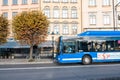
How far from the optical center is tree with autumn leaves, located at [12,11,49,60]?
101 ft

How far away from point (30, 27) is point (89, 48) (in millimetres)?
10067

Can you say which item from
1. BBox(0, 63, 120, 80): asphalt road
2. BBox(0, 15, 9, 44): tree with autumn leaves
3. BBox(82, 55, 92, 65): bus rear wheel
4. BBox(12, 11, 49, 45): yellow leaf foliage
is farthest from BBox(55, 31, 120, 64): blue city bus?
BBox(0, 15, 9, 44): tree with autumn leaves

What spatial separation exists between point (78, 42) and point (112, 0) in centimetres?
2624

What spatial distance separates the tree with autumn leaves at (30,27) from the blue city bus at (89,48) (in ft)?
26.7

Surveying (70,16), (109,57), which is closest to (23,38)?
(109,57)

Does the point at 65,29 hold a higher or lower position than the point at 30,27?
higher

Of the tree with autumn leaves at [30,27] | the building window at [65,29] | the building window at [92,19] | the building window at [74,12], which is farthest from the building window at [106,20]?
the tree with autumn leaves at [30,27]

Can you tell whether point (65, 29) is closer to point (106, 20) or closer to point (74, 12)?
point (74, 12)

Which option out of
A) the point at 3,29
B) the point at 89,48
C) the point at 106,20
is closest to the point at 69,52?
the point at 89,48

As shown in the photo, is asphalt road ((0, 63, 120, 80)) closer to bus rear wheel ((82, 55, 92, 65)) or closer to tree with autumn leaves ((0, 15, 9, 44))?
bus rear wheel ((82, 55, 92, 65))

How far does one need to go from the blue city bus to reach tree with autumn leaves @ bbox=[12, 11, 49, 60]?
26.7ft

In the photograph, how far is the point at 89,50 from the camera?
23.4 meters

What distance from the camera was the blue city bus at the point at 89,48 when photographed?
23.1 m

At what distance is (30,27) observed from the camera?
101 ft
